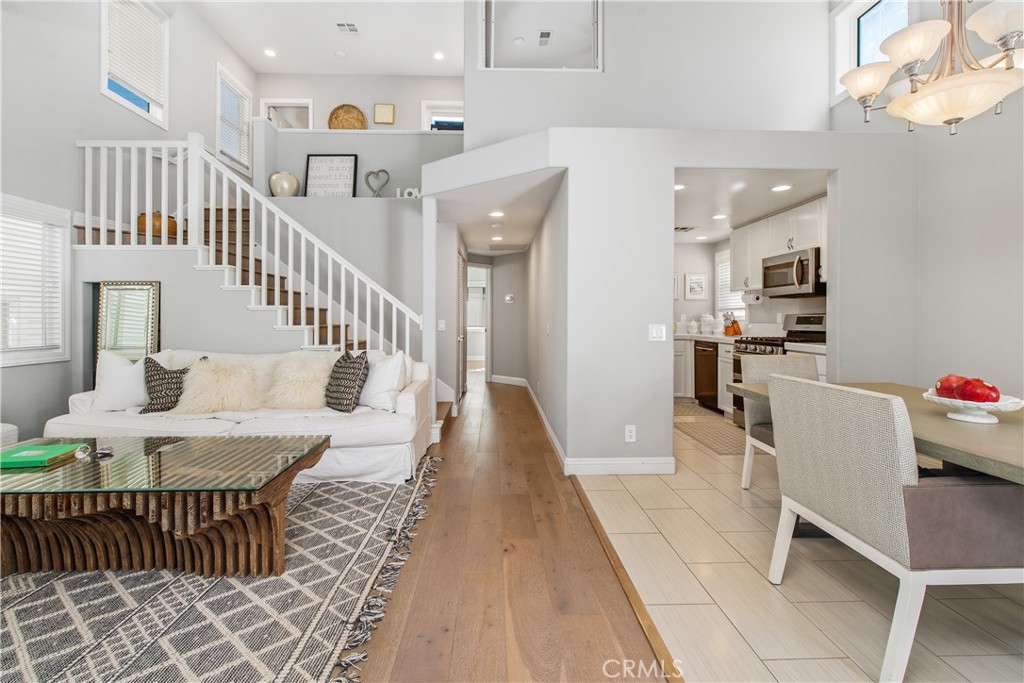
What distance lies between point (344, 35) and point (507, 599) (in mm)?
6925

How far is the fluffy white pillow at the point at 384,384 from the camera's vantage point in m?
3.33

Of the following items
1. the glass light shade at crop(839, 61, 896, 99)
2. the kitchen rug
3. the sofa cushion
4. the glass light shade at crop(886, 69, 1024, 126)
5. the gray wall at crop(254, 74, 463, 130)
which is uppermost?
the gray wall at crop(254, 74, 463, 130)

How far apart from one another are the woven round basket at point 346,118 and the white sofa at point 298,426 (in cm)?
490

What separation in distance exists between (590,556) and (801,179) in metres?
3.25

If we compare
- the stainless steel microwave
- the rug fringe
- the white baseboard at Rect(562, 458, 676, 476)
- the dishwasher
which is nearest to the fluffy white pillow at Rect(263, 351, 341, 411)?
the rug fringe

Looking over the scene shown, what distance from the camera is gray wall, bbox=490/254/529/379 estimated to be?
25.3 ft

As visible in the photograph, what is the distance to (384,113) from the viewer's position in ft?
23.3

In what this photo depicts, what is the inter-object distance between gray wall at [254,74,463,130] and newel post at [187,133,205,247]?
3623 mm

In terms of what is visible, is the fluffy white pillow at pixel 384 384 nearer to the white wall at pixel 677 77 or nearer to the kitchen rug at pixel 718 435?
the white wall at pixel 677 77

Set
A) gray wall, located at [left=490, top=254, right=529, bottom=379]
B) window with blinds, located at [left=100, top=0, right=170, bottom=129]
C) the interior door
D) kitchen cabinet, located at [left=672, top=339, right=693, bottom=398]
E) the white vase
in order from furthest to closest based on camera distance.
A: gray wall, located at [left=490, top=254, right=529, bottom=379] < kitchen cabinet, located at [left=672, top=339, right=693, bottom=398] < the interior door < the white vase < window with blinds, located at [left=100, top=0, right=170, bottom=129]

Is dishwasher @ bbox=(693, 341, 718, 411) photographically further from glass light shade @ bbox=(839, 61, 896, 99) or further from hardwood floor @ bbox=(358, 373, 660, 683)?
glass light shade @ bbox=(839, 61, 896, 99)

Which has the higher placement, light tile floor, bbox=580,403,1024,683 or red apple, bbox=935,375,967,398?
red apple, bbox=935,375,967,398

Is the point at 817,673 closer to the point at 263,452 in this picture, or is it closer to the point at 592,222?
the point at 263,452

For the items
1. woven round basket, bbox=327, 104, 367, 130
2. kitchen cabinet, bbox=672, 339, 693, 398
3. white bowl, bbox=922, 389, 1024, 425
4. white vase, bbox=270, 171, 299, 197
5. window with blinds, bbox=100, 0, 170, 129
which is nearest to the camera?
white bowl, bbox=922, 389, 1024, 425
